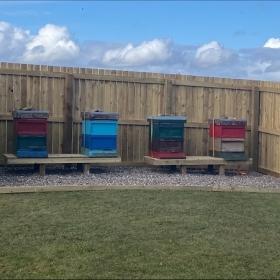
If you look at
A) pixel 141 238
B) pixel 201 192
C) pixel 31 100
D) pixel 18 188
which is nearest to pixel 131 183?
pixel 201 192

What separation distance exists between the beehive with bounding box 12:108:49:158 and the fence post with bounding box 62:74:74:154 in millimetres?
1354

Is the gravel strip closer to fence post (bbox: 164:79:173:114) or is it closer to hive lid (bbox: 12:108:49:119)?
hive lid (bbox: 12:108:49:119)

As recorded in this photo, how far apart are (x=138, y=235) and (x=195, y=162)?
603 centimetres

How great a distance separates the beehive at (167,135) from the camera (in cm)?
1160

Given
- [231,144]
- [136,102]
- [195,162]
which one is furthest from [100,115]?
[231,144]

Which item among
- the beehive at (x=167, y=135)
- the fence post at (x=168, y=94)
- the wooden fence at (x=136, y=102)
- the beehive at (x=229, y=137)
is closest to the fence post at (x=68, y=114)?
the wooden fence at (x=136, y=102)

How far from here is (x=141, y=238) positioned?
6121mm

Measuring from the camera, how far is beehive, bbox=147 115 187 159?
11602 mm

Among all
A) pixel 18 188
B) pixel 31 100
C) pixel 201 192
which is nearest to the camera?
pixel 18 188

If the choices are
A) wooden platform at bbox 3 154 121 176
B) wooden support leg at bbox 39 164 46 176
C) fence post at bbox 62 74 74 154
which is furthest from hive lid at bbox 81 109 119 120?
wooden support leg at bbox 39 164 46 176

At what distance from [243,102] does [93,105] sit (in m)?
3.99

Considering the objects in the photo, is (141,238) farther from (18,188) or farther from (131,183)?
(131,183)

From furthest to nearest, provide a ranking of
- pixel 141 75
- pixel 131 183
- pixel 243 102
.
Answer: pixel 243 102 < pixel 141 75 < pixel 131 183

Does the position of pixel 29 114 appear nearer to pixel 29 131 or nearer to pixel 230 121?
pixel 29 131
